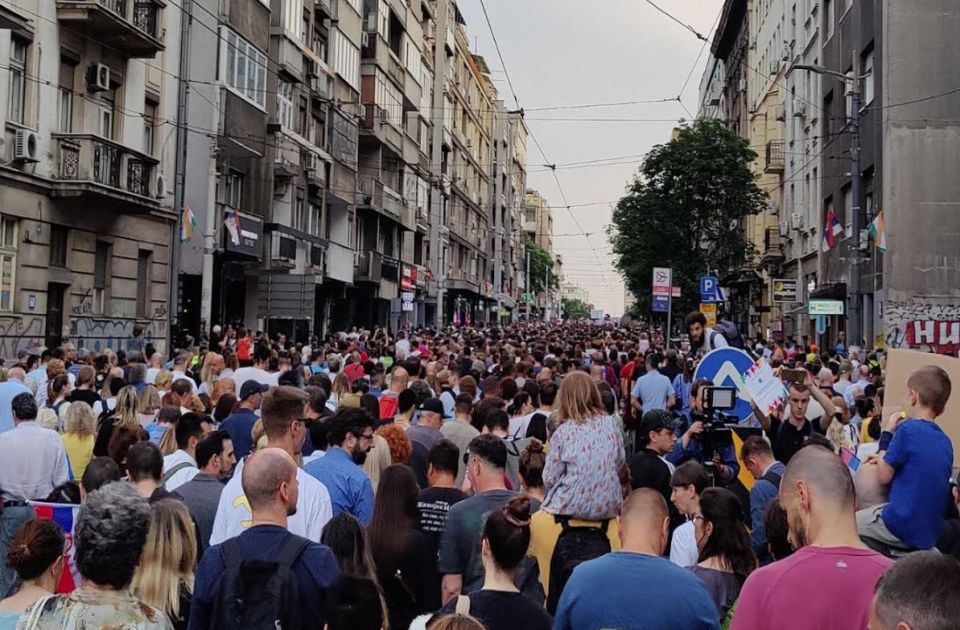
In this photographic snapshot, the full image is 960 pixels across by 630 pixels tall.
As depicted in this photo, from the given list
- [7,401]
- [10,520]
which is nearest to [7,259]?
[7,401]

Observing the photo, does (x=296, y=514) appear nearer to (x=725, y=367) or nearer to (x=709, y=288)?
(x=725, y=367)

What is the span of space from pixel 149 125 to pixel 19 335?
7254 mm

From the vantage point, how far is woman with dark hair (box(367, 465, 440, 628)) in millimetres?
5730

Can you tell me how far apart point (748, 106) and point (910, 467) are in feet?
189

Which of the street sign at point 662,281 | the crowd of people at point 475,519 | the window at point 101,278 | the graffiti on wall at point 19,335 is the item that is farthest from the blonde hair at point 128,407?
the street sign at point 662,281

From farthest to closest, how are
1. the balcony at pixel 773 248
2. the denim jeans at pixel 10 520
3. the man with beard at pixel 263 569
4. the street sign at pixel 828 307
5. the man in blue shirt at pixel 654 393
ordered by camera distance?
1. the balcony at pixel 773 248
2. the street sign at pixel 828 307
3. the man in blue shirt at pixel 654 393
4. the denim jeans at pixel 10 520
5. the man with beard at pixel 263 569

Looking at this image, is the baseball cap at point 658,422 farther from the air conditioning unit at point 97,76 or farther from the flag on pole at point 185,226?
the flag on pole at point 185,226

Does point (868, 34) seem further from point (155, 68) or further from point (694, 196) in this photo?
point (155, 68)

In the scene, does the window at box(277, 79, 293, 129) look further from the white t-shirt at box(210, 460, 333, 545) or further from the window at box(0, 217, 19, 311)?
the white t-shirt at box(210, 460, 333, 545)

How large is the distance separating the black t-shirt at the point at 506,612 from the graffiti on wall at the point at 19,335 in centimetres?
1790

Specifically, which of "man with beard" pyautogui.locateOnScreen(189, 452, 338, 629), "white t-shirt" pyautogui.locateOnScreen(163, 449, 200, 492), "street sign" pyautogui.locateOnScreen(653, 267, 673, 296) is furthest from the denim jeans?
"street sign" pyautogui.locateOnScreen(653, 267, 673, 296)

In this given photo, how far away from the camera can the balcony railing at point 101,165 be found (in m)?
21.9

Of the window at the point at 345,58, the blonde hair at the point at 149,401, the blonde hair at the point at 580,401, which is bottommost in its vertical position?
the blonde hair at the point at 149,401

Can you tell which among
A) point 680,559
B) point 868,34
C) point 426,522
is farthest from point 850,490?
point 868,34
